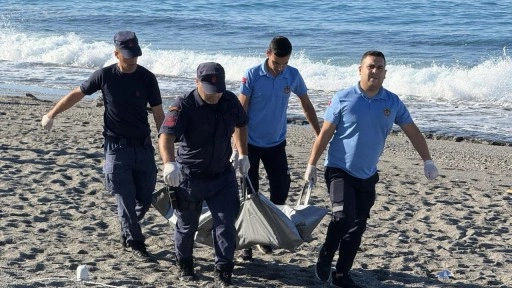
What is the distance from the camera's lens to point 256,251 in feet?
25.7

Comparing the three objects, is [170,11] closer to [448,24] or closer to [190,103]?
[448,24]

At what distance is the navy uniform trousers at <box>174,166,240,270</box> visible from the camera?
6.76 metres

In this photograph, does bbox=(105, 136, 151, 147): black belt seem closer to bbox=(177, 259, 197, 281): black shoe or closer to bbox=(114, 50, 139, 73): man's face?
bbox=(114, 50, 139, 73): man's face

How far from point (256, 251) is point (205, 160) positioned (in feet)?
4.43

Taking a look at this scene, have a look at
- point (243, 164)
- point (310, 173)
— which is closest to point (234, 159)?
point (243, 164)

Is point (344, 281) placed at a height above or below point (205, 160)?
below

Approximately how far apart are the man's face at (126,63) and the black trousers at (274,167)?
1.03 m

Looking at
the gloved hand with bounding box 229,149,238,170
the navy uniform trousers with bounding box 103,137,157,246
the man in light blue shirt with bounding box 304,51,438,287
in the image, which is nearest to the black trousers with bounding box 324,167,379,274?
the man in light blue shirt with bounding box 304,51,438,287

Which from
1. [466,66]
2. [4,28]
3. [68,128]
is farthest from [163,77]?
[4,28]

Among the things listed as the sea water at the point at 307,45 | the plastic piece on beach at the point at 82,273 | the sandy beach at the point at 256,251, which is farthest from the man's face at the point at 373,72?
the sea water at the point at 307,45

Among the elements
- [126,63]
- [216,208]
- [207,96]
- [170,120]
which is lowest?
[216,208]

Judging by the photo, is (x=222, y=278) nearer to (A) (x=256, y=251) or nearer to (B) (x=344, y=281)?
(B) (x=344, y=281)

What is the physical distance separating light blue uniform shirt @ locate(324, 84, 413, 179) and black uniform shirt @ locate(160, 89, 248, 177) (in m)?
0.64

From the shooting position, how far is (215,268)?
6828mm
